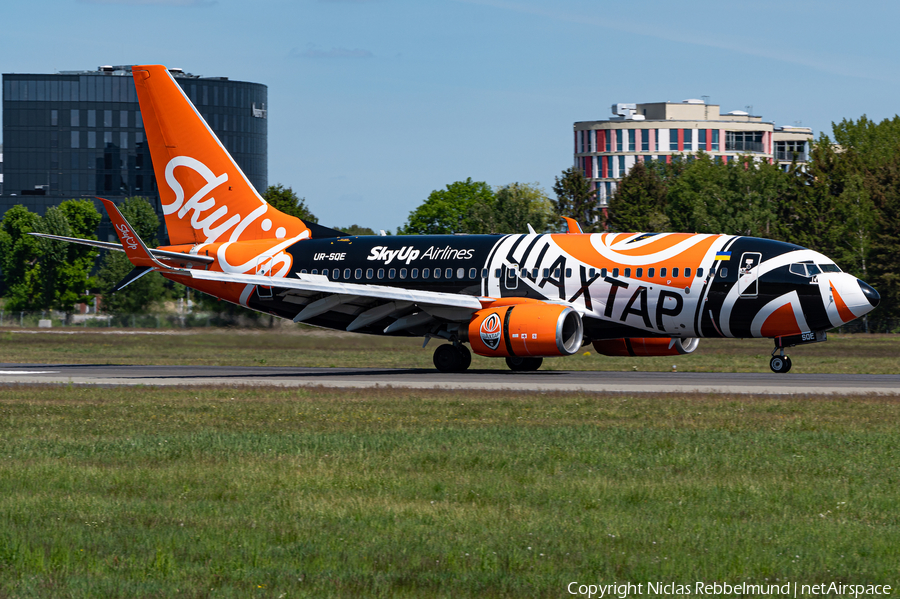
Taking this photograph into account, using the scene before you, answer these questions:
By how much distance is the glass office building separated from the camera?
175 meters

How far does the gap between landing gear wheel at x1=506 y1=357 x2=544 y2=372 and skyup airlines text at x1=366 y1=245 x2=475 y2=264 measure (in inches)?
149

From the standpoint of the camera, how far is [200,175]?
39.5 metres

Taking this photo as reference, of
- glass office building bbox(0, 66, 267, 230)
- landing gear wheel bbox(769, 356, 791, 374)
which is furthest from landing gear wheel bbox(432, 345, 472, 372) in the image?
glass office building bbox(0, 66, 267, 230)

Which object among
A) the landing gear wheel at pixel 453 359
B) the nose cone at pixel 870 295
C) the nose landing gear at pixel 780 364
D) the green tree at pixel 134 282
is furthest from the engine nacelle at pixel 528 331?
the green tree at pixel 134 282

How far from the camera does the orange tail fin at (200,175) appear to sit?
39.3 metres

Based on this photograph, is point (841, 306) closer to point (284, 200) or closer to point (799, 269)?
point (799, 269)

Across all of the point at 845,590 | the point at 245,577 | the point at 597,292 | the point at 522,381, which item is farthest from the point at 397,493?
the point at 597,292

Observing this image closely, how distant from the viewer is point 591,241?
33906mm

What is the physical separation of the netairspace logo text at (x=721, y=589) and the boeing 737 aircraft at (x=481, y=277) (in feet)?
72.7

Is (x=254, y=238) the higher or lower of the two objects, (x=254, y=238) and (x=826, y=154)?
the lower

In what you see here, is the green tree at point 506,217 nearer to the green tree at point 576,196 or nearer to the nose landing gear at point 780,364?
the green tree at point 576,196

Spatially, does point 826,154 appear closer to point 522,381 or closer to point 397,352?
point 397,352


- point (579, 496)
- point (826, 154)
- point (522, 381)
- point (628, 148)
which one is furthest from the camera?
point (628, 148)

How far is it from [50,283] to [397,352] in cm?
7572
